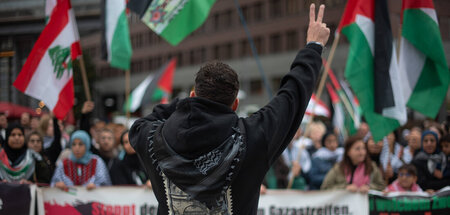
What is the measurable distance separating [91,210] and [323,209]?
2.43 m

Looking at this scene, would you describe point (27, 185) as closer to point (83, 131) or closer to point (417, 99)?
point (83, 131)

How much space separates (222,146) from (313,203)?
3599mm

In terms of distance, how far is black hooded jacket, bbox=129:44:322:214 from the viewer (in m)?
2.11

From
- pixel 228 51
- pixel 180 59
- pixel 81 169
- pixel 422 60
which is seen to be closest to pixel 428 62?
pixel 422 60

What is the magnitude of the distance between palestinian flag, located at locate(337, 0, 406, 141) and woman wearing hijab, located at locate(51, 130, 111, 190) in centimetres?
Result: 310

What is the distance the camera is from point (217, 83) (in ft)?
7.22

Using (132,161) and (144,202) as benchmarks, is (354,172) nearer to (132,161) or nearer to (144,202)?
(144,202)

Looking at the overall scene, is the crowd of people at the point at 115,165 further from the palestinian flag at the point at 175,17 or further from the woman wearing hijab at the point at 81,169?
the palestinian flag at the point at 175,17

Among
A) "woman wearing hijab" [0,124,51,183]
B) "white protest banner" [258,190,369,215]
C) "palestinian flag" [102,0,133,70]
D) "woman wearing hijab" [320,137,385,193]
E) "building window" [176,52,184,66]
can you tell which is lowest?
"white protest banner" [258,190,369,215]

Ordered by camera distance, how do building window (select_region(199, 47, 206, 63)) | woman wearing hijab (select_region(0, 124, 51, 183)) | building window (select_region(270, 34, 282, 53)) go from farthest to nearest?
building window (select_region(199, 47, 206, 63)) → building window (select_region(270, 34, 282, 53)) → woman wearing hijab (select_region(0, 124, 51, 183))

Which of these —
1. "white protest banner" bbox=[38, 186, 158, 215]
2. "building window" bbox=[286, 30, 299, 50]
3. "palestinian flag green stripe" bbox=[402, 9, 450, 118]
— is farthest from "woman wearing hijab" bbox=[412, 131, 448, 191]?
"building window" bbox=[286, 30, 299, 50]

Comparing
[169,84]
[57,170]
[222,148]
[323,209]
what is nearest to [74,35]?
[57,170]

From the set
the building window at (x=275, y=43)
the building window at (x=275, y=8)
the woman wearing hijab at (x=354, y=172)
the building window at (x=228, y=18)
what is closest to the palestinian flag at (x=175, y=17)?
the woman wearing hijab at (x=354, y=172)

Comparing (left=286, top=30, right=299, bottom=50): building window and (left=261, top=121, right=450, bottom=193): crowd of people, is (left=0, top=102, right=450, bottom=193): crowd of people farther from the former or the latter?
(left=286, top=30, right=299, bottom=50): building window
